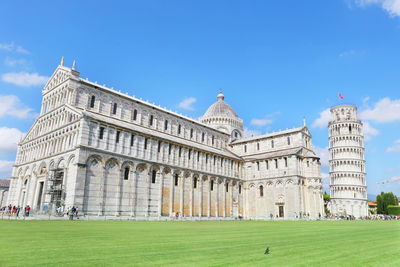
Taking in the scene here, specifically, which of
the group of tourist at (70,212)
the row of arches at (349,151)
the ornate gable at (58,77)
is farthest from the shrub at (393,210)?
the ornate gable at (58,77)

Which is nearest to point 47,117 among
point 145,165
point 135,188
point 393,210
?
point 145,165

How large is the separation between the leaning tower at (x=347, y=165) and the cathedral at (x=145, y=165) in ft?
95.0

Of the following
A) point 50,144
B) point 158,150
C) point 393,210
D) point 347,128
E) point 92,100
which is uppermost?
point 347,128

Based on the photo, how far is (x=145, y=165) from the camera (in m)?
39.6

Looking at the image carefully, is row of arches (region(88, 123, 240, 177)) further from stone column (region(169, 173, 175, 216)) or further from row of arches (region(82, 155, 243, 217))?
stone column (region(169, 173, 175, 216))

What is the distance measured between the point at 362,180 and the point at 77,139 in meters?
76.0

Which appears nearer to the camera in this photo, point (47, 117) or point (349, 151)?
point (47, 117)

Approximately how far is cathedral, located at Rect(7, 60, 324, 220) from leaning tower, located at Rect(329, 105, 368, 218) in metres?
29.0

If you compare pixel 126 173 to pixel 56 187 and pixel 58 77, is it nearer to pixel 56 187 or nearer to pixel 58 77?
pixel 56 187

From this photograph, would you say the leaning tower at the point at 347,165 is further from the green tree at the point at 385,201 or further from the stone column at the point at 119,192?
the stone column at the point at 119,192

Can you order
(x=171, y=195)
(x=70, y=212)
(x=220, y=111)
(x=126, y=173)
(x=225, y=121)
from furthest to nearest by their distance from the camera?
(x=220, y=111) < (x=225, y=121) < (x=171, y=195) < (x=126, y=173) < (x=70, y=212)

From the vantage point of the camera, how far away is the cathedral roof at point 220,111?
231ft

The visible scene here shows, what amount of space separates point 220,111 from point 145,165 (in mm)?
35422

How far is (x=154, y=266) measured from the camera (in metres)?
6.32
